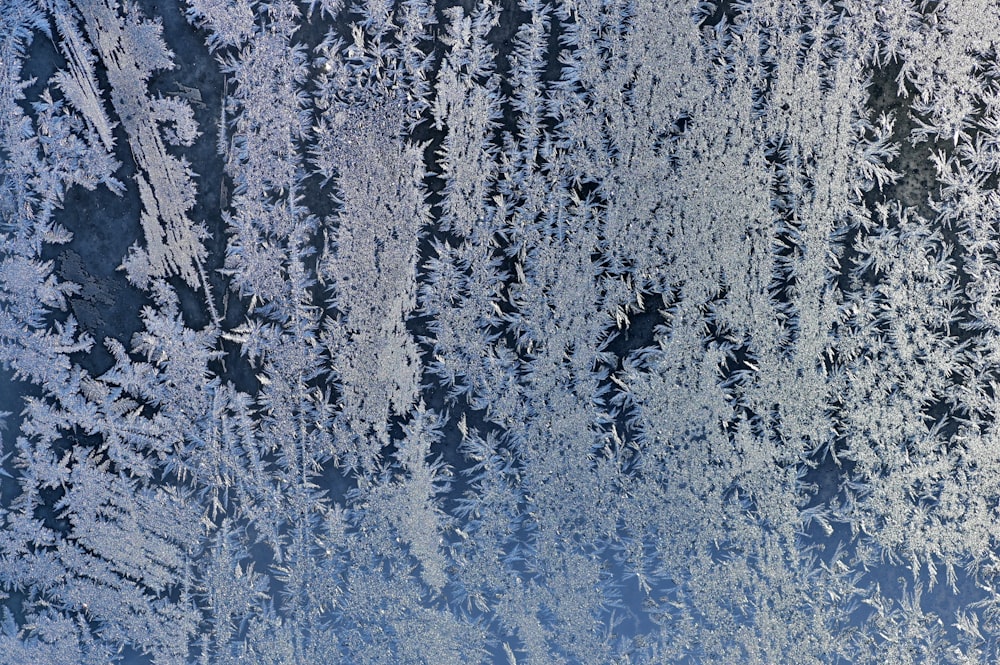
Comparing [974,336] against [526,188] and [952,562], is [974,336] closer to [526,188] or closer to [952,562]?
[952,562]

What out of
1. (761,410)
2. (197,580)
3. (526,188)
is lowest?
(197,580)

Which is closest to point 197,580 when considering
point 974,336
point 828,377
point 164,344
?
point 164,344

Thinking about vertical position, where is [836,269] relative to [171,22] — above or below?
below

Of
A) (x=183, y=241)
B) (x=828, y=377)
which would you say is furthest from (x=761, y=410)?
A: (x=183, y=241)

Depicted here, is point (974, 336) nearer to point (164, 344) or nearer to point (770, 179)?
point (770, 179)

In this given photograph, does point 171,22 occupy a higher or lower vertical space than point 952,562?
higher
